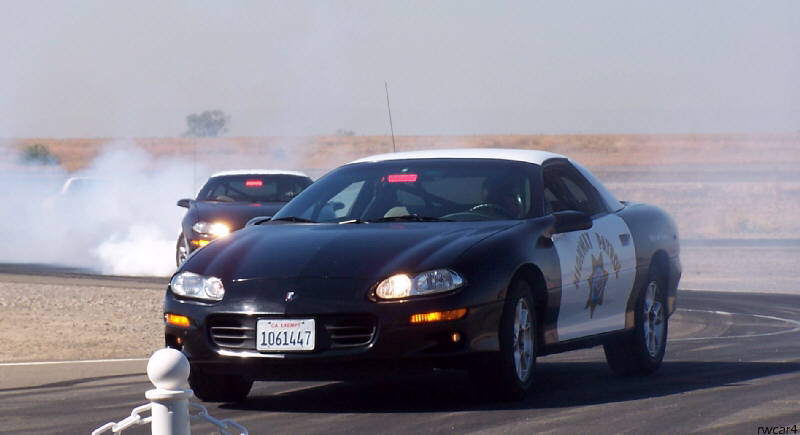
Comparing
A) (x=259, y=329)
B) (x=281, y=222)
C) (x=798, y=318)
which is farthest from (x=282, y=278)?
(x=798, y=318)

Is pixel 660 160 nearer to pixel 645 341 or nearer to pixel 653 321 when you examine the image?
pixel 653 321

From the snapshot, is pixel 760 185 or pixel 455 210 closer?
pixel 455 210

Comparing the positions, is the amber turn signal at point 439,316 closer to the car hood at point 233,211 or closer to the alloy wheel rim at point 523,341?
the alloy wheel rim at point 523,341

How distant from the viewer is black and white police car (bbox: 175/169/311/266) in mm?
18391

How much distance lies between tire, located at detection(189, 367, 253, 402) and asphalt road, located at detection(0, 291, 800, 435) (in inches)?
2.7

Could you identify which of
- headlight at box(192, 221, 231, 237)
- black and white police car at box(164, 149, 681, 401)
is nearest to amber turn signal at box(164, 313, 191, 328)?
black and white police car at box(164, 149, 681, 401)

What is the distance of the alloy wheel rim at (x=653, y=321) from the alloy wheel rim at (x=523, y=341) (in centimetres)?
186

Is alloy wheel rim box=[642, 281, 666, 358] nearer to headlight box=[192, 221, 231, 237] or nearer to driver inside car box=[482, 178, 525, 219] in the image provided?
driver inside car box=[482, 178, 525, 219]

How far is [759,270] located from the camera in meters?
27.7

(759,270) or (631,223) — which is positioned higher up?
(631,223)

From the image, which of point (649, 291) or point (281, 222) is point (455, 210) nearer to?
point (281, 222)

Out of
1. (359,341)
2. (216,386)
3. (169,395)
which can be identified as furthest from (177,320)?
(169,395)

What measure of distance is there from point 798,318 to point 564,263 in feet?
25.9

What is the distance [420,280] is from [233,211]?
10.8m
